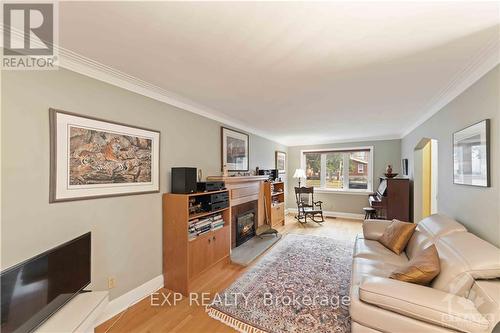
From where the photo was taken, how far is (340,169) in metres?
6.45

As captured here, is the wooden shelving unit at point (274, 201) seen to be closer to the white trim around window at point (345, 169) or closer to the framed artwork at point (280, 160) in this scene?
the framed artwork at point (280, 160)

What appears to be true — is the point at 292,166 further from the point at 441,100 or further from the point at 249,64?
the point at 249,64

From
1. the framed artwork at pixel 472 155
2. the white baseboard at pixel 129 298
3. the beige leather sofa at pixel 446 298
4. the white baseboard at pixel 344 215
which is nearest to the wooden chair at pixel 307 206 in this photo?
the white baseboard at pixel 344 215

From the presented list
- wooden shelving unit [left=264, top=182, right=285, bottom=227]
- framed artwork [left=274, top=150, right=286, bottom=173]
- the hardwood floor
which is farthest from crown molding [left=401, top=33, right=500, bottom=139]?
framed artwork [left=274, top=150, right=286, bottom=173]

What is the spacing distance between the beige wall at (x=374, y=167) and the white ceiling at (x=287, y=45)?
332cm

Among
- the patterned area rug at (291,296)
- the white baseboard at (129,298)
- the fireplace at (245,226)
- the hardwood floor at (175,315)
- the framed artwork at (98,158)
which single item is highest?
the framed artwork at (98,158)

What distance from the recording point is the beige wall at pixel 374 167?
568 cm

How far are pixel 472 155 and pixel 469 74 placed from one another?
0.79m

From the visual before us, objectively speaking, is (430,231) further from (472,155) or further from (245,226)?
(245,226)

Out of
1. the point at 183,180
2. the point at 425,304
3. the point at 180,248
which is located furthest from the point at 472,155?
the point at 180,248

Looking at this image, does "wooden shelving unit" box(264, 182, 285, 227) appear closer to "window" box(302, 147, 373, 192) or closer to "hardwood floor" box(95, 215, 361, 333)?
"window" box(302, 147, 373, 192)

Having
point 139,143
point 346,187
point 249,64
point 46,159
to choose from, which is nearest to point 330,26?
point 249,64

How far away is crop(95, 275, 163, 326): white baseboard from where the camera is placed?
1.96 m

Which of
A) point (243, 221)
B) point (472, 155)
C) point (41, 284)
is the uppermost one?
point (472, 155)
